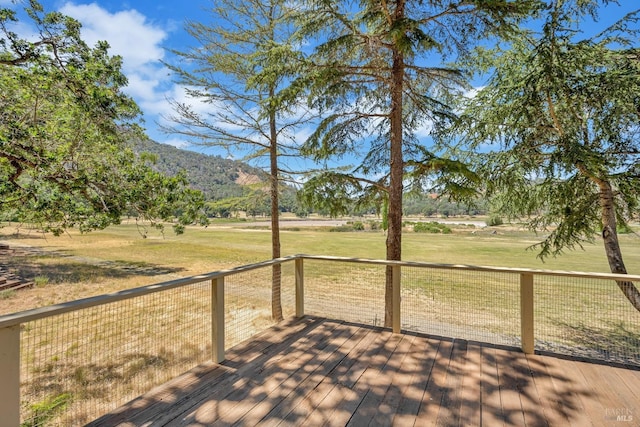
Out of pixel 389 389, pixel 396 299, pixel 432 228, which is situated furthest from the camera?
pixel 432 228

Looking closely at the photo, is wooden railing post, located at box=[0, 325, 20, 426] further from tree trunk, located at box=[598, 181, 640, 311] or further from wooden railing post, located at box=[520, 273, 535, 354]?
tree trunk, located at box=[598, 181, 640, 311]

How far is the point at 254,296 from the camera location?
6.01 meters

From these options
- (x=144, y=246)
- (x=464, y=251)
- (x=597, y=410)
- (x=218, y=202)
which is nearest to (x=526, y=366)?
(x=597, y=410)

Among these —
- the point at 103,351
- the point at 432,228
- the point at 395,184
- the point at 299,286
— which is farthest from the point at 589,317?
the point at 432,228

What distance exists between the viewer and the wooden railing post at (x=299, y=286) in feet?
12.8

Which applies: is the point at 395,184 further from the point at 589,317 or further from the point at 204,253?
the point at 204,253

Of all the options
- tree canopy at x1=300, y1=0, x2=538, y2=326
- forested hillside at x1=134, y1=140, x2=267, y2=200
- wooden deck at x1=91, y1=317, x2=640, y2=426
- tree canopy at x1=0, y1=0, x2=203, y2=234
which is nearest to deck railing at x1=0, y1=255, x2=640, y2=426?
wooden deck at x1=91, y1=317, x2=640, y2=426

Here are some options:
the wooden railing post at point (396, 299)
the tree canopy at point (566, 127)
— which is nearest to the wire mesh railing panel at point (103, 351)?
the wooden railing post at point (396, 299)

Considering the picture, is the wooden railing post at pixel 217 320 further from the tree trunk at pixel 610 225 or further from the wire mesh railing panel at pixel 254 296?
the tree trunk at pixel 610 225

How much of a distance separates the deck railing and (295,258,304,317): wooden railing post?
0.05ft

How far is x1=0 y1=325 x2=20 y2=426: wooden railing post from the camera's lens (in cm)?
145

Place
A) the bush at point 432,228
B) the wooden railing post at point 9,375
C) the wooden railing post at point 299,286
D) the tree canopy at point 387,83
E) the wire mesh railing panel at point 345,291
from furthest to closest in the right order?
the bush at point 432,228 < the wire mesh railing panel at point 345,291 < the tree canopy at point 387,83 < the wooden railing post at point 299,286 < the wooden railing post at point 9,375

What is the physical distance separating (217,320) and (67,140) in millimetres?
4629

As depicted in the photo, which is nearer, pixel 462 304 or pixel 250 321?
pixel 462 304
